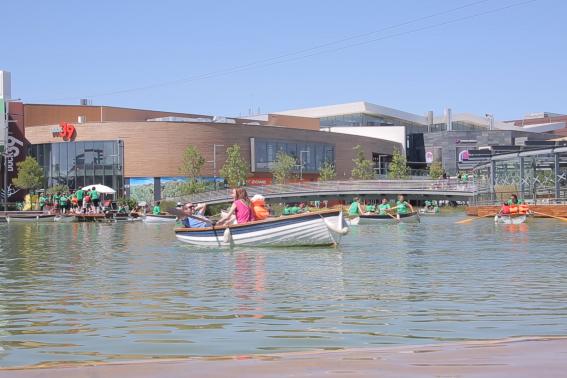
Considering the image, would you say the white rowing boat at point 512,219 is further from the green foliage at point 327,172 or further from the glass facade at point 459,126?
the glass facade at point 459,126

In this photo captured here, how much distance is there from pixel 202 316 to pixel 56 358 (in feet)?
10.8

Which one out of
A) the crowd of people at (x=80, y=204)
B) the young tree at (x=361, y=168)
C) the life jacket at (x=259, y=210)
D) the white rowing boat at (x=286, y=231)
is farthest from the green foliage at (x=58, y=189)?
the white rowing boat at (x=286, y=231)

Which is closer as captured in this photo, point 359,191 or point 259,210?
point 259,210

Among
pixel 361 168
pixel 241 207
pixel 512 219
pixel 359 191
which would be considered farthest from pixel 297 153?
pixel 241 207

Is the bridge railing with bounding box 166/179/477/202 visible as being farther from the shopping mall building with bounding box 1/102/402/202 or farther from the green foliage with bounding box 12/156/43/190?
the green foliage with bounding box 12/156/43/190

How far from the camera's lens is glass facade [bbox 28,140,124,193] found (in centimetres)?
10162

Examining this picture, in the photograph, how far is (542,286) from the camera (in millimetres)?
14953

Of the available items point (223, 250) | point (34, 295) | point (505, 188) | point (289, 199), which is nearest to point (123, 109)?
point (289, 199)

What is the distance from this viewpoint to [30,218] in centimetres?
6316

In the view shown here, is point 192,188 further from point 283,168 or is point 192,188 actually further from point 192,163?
point 283,168

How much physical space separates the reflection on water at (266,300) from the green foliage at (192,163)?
72881 millimetres

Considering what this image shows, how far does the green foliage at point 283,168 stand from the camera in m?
107

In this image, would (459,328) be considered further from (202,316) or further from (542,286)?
(542,286)

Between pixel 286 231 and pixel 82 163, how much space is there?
8169 cm
